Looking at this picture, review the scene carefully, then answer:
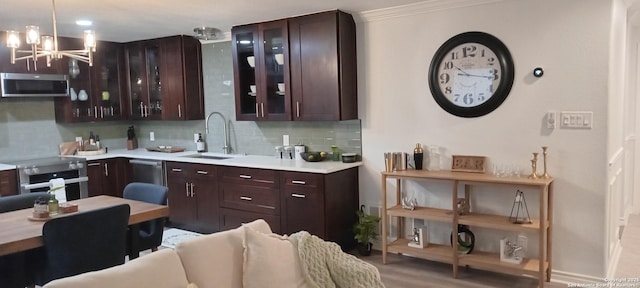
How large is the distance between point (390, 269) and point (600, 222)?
165 centimetres

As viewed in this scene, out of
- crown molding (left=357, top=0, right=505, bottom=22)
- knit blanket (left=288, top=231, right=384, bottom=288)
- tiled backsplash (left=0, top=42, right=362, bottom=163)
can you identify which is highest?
crown molding (left=357, top=0, right=505, bottom=22)

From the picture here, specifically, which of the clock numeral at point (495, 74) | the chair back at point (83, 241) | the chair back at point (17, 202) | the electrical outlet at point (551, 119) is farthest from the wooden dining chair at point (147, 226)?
the electrical outlet at point (551, 119)

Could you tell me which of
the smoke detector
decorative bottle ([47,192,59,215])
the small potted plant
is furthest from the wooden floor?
the smoke detector

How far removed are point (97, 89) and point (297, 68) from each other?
2.90m

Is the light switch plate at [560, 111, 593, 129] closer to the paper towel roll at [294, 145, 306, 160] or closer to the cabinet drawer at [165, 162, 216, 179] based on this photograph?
the paper towel roll at [294, 145, 306, 160]

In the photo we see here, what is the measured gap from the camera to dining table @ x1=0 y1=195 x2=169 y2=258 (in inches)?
103

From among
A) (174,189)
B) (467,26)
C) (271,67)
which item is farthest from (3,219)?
(467,26)

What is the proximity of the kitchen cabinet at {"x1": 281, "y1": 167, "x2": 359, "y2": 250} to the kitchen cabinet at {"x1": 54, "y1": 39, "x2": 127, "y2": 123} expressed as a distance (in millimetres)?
2980

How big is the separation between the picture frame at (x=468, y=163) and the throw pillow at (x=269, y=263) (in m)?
2.11

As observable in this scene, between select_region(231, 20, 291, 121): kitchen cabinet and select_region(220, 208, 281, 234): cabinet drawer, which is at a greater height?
select_region(231, 20, 291, 121): kitchen cabinet

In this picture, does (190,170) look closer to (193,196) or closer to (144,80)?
(193,196)

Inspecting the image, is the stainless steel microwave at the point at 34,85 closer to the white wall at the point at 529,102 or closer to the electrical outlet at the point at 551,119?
the white wall at the point at 529,102

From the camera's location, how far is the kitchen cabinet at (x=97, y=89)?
19.0ft

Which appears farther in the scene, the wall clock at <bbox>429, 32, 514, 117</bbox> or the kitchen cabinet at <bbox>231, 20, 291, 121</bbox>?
the kitchen cabinet at <bbox>231, 20, 291, 121</bbox>
